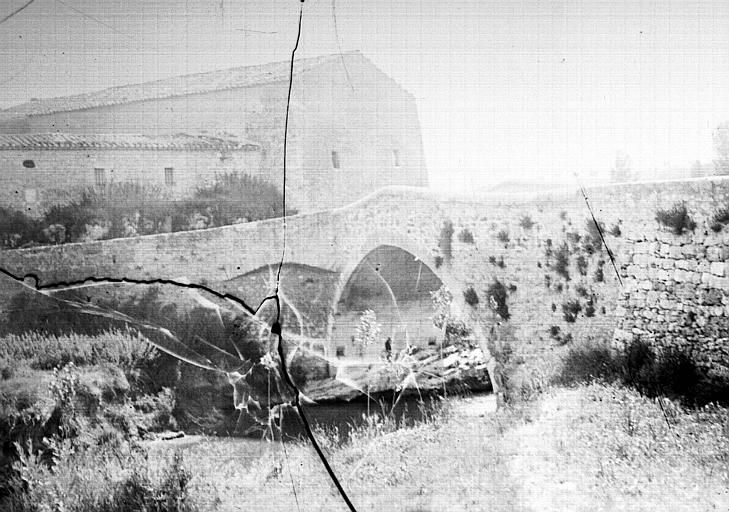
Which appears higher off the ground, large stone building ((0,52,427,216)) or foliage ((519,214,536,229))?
large stone building ((0,52,427,216))

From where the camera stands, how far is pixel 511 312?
2.87m

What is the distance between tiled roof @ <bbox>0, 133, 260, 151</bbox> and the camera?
2.92 meters

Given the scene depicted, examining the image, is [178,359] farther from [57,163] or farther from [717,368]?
[717,368]

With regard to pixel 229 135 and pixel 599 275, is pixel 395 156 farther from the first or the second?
pixel 599 275

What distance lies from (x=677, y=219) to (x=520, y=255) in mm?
670

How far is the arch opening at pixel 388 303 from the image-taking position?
2.88m

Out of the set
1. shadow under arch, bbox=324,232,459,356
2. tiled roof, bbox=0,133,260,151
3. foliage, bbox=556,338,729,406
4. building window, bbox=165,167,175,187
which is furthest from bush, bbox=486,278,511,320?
building window, bbox=165,167,175,187

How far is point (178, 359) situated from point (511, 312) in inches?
64.7

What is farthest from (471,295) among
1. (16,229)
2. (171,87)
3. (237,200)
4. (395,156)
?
(16,229)

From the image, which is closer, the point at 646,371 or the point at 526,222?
the point at 646,371

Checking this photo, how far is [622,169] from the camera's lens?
8.79 feet

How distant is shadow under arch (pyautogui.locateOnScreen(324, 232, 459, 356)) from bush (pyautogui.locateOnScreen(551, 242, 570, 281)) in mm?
466

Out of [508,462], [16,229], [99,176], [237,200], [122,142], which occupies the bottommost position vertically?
[508,462]

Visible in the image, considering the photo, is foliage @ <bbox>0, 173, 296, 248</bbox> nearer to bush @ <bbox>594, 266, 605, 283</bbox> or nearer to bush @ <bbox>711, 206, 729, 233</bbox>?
bush @ <bbox>594, 266, 605, 283</bbox>
